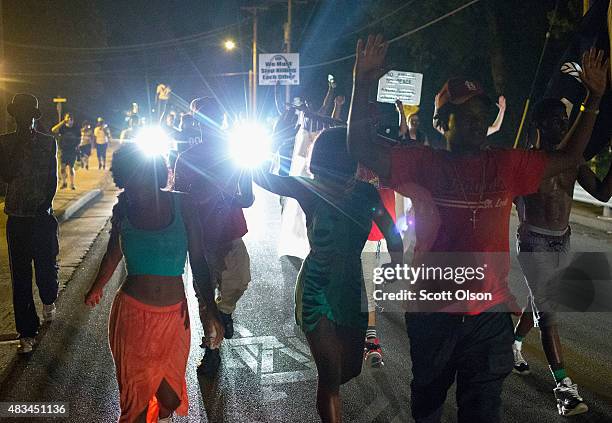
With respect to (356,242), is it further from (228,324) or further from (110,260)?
(228,324)

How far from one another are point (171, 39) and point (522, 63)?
43911mm

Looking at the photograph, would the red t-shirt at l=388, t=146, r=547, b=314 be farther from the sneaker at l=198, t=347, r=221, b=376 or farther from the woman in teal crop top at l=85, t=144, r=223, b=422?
the sneaker at l=198, t=347, r=221, b=376

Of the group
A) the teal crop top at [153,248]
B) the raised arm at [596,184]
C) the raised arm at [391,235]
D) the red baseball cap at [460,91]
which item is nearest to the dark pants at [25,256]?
the teal crop top at [153,248]

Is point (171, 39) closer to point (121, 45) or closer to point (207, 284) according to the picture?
point (121, 45)

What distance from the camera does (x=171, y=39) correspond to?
6006cm

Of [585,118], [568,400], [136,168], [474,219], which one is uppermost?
[585,118]

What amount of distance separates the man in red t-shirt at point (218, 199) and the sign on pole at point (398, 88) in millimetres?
9696

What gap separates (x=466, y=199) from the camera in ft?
9.87

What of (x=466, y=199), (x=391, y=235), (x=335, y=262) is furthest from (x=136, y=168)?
(x=466, y=199)

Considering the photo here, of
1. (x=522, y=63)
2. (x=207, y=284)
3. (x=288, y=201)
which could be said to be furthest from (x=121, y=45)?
(x=207, y=284)

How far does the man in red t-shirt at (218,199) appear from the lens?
186 inches

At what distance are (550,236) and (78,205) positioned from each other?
11.7 meters

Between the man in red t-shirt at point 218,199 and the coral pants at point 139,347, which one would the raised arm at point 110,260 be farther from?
the man in red t-shirt at point 218,199

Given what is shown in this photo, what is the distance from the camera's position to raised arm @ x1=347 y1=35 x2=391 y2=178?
9.49 ft
